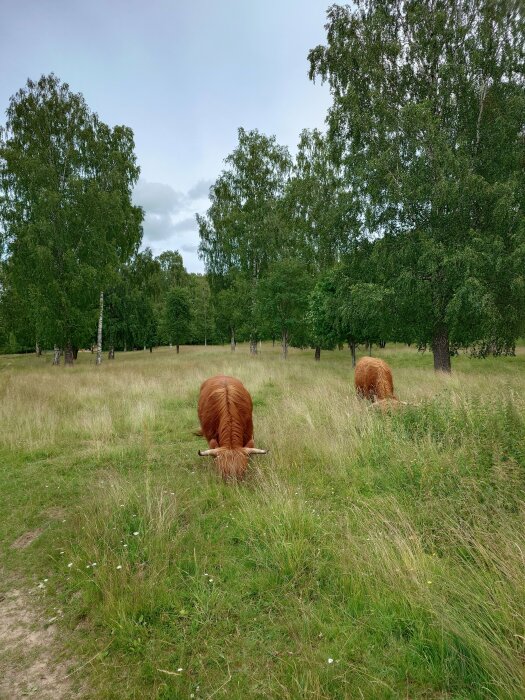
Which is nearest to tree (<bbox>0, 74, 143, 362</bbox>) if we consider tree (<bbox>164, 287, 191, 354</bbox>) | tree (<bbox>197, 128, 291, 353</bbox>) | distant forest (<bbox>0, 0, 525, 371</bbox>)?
distant forest (<bbox>0, 0, 525, 371</bbox>)

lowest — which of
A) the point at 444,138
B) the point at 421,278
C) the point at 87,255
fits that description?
the point at 421,278

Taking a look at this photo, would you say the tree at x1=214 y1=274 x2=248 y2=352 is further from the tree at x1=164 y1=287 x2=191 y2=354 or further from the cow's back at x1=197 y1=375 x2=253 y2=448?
the cow's back at x1=197 y1=375 x2=253 y2=448

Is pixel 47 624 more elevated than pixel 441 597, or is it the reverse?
pixel 441 597

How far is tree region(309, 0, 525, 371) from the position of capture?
37.0 feet

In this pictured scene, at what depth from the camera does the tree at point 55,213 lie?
→ 16.9m

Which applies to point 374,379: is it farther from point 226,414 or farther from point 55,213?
point 55,213

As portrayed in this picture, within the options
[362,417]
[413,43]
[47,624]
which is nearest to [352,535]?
[47,624]

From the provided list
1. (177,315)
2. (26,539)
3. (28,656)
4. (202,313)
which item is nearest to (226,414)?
(26,539)

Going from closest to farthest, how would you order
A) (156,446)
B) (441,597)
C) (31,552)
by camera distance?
(441,597)
(31,552)
(156,446)

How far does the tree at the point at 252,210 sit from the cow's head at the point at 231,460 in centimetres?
1897

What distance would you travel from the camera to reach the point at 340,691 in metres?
1.93

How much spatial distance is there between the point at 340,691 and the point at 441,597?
0.90m

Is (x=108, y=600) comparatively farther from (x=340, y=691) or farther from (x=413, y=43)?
(x=413, y=43)

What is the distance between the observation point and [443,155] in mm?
11398
